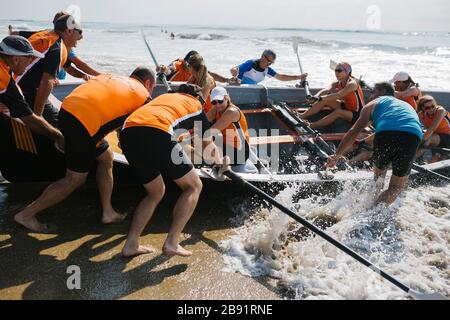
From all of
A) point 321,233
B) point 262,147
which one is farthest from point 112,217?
point 262,147

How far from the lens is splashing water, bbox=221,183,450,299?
2982mm

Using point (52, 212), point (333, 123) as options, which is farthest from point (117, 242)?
point (333, 123)

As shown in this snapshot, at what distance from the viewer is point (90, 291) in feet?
9.32

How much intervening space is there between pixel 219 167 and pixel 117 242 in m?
1.17

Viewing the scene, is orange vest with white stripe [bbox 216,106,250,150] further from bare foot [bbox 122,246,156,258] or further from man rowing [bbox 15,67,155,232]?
bare foot [bbox 122,246,156,258]

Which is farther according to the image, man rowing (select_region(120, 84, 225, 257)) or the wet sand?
man rowing (select_region(120, 84, 225, 257))

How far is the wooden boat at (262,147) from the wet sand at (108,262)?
1.31ft

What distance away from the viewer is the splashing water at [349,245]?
2982mm

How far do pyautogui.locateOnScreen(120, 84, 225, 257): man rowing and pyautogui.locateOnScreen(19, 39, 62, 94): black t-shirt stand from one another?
4.33ft

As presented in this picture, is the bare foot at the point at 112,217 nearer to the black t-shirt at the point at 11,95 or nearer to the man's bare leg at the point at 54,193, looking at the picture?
the man's bare leg at the point at 54,193

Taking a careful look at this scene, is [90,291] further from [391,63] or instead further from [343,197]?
[391,63]

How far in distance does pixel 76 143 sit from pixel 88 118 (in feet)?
0.83

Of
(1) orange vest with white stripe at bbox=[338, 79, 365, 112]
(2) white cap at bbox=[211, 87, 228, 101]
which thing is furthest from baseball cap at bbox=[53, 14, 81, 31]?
(1) orange vest with white stripe at bbox=[338, 79, 365, 112]

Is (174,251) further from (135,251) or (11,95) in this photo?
(11,95)
